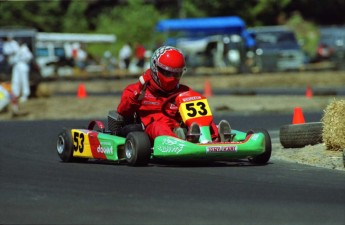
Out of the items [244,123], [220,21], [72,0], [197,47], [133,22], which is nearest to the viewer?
[244,123]

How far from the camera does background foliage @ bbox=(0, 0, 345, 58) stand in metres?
55.8

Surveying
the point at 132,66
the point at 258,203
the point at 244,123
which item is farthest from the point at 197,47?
the point at 258,203

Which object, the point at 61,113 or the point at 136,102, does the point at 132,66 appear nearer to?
the point at 61,113

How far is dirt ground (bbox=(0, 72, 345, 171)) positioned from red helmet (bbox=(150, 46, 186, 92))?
1654 mm

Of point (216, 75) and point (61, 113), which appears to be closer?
point (61, 113)

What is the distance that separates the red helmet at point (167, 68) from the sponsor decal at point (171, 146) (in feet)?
3.68

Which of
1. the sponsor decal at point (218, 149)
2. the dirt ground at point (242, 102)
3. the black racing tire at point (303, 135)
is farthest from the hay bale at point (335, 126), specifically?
the sponsor decal at point (218, 149)

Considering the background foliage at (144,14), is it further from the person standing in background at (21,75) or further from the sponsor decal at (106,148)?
the sponsor decal at (106,148)

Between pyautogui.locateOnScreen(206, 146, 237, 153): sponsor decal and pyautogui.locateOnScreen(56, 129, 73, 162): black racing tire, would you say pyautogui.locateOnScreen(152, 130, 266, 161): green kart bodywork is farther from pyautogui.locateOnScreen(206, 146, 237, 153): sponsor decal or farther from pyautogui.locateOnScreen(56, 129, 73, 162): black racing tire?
pyautogui.locateOnScreen(56, 129, 73, 162): black racing tire

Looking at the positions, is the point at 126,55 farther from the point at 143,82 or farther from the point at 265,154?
the point at 265,154

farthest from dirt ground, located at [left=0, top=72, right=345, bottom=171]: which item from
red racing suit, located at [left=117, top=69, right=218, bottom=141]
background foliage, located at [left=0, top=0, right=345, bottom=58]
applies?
background foliage, located at [left=0, top=0, right=345, bottom=58]

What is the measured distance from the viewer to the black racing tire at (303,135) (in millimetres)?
12703

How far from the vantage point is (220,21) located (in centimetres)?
4338

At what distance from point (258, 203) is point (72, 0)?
214ft
